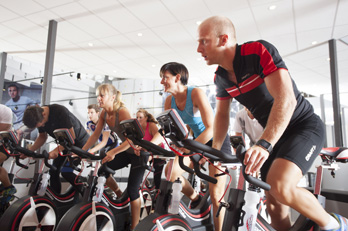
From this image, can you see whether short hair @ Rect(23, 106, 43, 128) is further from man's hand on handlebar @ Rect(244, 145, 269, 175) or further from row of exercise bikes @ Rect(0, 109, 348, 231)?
man's hand on handlebar @ Rect(244, 145, 269, 175)

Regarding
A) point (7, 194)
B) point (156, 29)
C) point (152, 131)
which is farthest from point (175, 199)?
point (156, 29)

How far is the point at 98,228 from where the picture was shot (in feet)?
7.28

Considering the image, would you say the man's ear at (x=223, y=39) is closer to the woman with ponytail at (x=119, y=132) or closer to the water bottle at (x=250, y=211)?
the water bottle at (x=250, y=211)

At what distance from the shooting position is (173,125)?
1.08m

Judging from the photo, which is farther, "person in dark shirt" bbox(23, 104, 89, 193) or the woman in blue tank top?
"person in dark shirt" bbox(23, 104, 89, 193)

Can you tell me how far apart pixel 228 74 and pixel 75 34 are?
448 centimetres

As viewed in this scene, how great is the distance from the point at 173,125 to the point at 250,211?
1.66 feet

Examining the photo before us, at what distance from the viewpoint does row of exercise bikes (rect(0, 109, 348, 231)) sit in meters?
1.10

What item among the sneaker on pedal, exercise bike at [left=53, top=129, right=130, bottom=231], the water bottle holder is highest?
the water bottle holder

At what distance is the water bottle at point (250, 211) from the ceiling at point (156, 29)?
3.45m

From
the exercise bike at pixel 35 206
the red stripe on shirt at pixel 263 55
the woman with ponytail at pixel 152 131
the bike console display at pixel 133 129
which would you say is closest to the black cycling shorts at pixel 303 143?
the red stripe on shirt at pixel 263 55

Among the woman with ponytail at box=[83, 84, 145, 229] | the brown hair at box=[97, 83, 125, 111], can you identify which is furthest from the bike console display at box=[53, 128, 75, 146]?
the brown hair at box=[97, 83, 125, 111]

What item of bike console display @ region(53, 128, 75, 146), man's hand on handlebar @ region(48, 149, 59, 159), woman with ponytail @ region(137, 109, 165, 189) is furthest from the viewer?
woman with ponytail @ region(137, 109, 165, 189)

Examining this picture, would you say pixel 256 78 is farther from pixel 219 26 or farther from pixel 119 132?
pixel 119 132
